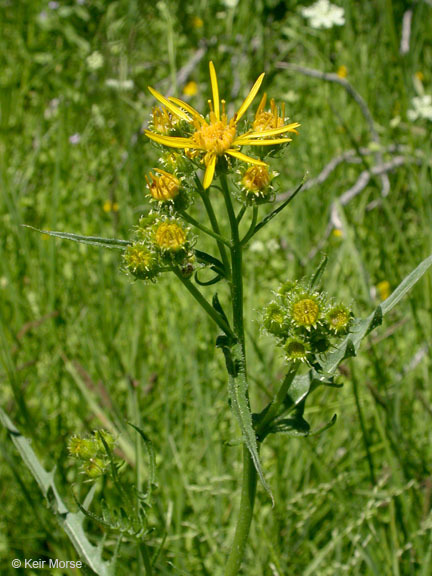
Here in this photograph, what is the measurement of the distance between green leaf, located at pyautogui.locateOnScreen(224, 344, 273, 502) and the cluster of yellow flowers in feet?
0.91

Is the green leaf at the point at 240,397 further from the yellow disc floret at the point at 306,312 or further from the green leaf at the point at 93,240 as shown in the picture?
the green leaf at the point at 93,240

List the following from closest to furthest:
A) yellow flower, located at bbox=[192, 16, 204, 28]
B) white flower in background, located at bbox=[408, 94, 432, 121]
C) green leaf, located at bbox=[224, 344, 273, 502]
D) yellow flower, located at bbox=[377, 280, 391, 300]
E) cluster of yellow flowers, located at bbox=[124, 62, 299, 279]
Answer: green leaf, located at bbox=[224, 344, 273, 502] < cluster of yellow flowers, located at bbox=[124, 62, 299, 279] < yellow flower, located at bbox=[377, 280, 391, 300] < white flower in background, located at bbox=[408, 94, 432, 121] < yellow flower, located at bbox=[192, 16, 204, 28]

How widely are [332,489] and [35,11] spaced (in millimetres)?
4848

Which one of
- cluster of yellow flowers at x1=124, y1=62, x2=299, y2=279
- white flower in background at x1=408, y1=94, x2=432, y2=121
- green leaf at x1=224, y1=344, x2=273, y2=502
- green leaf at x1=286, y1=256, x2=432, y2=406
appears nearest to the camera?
green leaf at x1=224, y1=344, x2=273, y2=502

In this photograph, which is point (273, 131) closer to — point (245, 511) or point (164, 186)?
point (164, 186)

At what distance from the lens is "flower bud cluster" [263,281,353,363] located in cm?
155

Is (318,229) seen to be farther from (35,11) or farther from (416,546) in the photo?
(35,11)

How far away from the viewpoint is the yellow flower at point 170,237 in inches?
62.9

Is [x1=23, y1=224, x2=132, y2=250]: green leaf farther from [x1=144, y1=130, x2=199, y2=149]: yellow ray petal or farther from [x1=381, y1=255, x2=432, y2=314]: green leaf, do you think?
[x1=381, y1=255, x2=432, y2=314]: green leaf

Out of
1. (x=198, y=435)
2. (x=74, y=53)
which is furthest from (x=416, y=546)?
(x=74, y=53)

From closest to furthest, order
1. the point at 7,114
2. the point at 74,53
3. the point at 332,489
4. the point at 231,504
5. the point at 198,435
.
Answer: the point at 332,489
the point at 231,504
the point at 198,435
the point at 7,114
the point at 74,53

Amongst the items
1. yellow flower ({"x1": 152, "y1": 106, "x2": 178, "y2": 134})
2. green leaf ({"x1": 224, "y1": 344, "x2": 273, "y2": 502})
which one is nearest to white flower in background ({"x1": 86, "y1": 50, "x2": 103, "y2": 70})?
yellow flower ({"x1": 152, "y1": 106, "x2": 178, "y2": 134})

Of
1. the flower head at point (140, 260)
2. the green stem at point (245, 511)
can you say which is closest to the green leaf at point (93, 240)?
the flower head at point (140, 260)

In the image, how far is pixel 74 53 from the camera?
17.2 ft
